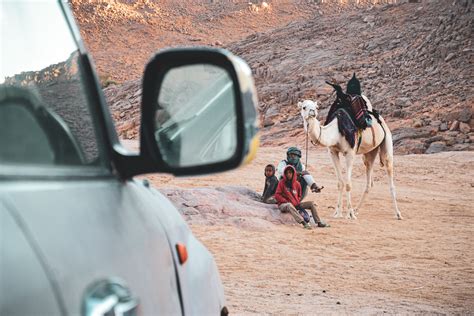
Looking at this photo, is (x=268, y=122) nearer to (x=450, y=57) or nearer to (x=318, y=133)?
(x=450, y=57)

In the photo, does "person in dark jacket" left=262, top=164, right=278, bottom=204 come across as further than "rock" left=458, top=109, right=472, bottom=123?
No

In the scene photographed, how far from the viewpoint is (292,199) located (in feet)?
46.0

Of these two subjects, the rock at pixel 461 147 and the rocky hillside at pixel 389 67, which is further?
the rocky hillside at pixel 389 67

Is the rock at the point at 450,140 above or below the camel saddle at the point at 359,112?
below

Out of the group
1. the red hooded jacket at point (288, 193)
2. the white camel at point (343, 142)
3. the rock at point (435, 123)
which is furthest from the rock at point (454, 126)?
the red hooded jacket at point (288, 193)

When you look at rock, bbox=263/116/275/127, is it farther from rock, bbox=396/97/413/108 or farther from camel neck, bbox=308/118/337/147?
camel neck, bbox=308/118/337/147

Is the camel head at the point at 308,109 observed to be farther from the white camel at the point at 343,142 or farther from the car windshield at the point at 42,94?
the car windshield at the point at 42,94

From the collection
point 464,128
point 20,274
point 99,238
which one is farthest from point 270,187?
point 464,128

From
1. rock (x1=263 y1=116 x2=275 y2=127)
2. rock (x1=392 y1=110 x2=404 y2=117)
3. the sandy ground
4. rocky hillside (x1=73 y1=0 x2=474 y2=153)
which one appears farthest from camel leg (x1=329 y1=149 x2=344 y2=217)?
rock (x1=263 y1=116 x2=275 y2=127)

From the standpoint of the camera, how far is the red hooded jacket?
1384 cm

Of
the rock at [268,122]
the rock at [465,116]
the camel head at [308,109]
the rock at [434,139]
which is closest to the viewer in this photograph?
the camel head at [308,109]

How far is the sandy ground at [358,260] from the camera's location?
8417 mm

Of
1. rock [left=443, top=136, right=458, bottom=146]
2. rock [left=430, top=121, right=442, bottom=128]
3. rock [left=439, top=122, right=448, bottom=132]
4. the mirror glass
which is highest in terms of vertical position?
the mirror glass

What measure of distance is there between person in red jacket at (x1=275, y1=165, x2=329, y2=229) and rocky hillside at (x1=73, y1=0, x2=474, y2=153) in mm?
13757
